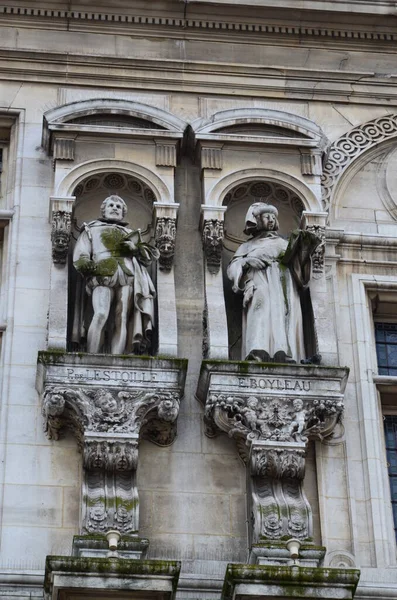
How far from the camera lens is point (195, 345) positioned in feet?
62.7

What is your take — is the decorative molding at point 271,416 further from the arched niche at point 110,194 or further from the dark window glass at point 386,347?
the arched niche at point 110,194

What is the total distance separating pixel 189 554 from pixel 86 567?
160 cm

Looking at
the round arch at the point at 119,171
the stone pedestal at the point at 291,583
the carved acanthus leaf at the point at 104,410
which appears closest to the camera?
the stone pedestal at the point at 291,583

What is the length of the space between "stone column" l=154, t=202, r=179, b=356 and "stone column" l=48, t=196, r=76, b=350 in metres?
0.97

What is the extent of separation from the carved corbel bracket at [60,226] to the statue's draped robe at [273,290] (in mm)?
1788

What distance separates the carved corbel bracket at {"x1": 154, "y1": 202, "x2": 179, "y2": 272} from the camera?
1939 cm

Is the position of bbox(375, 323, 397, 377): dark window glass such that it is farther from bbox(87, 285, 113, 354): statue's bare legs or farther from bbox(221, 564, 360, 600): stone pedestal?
bbox(221, 564, 360, 600): stone pedestal

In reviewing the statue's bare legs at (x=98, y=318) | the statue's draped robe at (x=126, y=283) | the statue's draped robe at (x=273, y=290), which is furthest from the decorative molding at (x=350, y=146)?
the statue's bare legs at (x=98, y=318)

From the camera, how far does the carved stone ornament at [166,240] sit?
63.6 feet

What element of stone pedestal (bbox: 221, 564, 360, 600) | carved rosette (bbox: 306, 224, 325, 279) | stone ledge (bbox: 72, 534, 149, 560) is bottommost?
stone pedestal (bbox: 221, 564, 360, 600)

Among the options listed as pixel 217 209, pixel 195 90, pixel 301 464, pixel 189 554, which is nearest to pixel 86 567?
pixel 189 554

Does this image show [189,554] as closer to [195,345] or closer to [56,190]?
[195,345]

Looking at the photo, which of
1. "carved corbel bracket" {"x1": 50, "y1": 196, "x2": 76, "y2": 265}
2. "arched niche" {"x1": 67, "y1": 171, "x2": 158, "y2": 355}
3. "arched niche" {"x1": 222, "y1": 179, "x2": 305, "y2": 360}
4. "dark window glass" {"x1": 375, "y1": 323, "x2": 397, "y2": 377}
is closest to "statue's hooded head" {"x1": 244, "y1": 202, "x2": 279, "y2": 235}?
"arched niche" {"x1": 222, "y1": 179, "x2": 305, "y2": 360}

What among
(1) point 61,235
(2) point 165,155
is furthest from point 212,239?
(1) point 61,235
